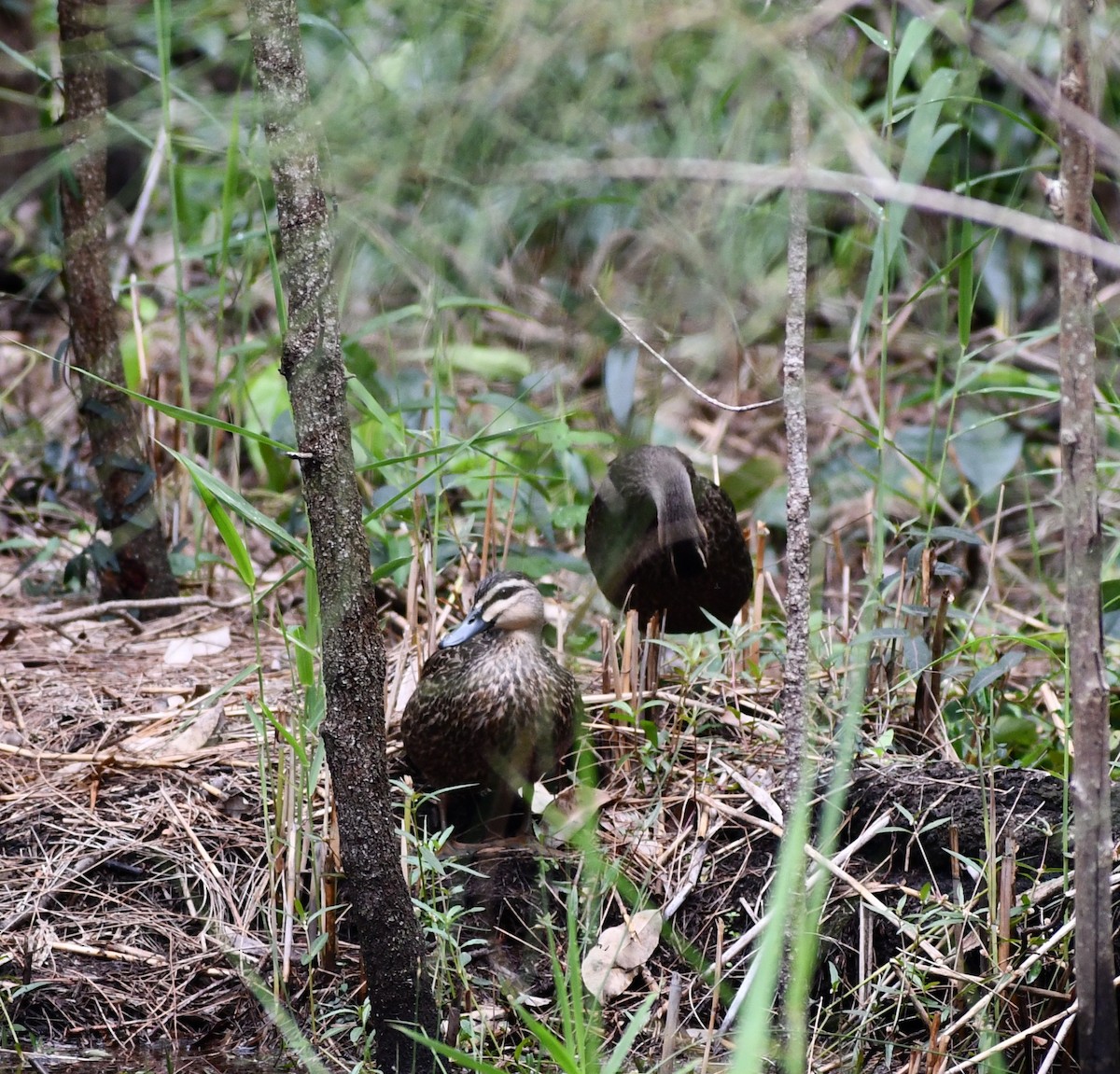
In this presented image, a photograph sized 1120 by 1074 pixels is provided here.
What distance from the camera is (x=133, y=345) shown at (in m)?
4.99

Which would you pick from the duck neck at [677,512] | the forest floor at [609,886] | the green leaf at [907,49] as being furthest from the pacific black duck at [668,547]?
the green leaf at [907,49]

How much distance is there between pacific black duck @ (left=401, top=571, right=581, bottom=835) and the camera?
3080 millimetres

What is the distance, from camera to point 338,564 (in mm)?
2160

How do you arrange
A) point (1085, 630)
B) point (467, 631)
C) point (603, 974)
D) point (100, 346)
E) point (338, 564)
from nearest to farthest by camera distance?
point (1085, 630)
point (338, 564)
point (603, 974)
point (467, 631)
point (100, 346)

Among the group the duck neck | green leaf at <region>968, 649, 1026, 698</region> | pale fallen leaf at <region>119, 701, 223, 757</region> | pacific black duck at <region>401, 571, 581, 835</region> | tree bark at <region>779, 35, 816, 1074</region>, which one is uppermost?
tree bark at <region>779, 35, 816, 1074</region>

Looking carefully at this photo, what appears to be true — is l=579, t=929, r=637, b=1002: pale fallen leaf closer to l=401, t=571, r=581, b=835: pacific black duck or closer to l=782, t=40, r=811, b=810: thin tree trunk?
l=401, t=571, r=581, b=835: pacific black duck

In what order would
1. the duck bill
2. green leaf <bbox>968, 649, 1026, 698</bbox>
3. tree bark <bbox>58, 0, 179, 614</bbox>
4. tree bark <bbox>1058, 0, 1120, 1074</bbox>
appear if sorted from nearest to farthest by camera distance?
tree bark <bbox>1058, 0, 1120, 1074</bbox> → green leaf <bbox>968, 649, 1026, 698</bbox> → the duck bill → tree bark <bbox>58, 0, 179, 614</bbox>

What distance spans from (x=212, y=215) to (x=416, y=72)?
11.9ft

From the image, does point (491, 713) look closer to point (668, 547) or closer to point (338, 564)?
point (668, 547)

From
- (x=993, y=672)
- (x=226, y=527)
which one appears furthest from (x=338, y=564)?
(x=993, y=672)

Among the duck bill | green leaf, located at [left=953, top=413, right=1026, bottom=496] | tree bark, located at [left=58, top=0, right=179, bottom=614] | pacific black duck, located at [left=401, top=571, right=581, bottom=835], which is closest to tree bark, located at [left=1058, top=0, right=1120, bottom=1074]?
pacific black duck, located at [left=401, top=571, right=581, bottom=835]

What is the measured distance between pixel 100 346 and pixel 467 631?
140cm

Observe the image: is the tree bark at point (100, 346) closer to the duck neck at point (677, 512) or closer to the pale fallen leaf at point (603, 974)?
the duck neck at point (677, 512)

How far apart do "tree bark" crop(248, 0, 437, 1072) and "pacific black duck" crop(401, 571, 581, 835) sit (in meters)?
0.80
